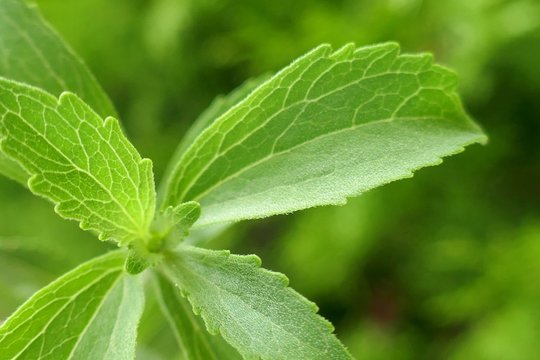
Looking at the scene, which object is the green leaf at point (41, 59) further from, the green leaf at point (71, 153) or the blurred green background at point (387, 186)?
the blurred green background at point (387, 186)

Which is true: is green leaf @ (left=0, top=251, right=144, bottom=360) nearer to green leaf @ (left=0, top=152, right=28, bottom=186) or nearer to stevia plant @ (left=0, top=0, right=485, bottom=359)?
stevia plant @ (left=0, top=0, right=485, bottom=359)

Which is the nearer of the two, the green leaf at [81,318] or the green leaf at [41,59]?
the green leaf at [81,318]

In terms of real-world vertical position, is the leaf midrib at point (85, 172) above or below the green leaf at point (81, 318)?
above

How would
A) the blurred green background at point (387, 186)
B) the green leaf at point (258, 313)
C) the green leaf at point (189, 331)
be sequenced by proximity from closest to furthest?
the green leaf at point (258, 313), the green leaf at point (189, 331), the blurred green background at point (387, 186)

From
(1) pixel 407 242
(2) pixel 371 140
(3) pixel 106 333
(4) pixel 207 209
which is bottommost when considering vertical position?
(3) pixel 106 333

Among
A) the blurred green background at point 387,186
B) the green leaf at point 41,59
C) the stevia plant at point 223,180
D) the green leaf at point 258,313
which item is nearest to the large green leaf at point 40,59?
the green leaf at point 41,59

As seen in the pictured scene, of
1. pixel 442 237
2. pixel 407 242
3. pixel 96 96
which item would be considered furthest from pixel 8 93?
pixel 407 242

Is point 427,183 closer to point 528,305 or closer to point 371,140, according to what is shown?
point 528,305

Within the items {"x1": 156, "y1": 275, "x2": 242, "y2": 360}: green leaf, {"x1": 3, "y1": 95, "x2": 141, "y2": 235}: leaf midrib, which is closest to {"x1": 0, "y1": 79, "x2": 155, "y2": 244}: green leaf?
{"x1": 3, "y1": 95, "x2": 141, "y2": 235}: leaf midrib

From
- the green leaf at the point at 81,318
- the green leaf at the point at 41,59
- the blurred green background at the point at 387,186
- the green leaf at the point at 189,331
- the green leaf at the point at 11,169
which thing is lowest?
the green leaf at the point at 81,318
